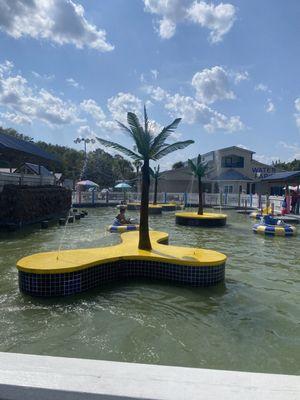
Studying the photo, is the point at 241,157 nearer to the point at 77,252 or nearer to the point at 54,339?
the point at 77,252

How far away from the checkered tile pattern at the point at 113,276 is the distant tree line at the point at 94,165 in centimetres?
6950

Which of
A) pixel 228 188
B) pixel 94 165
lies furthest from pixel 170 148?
pixel 94 165

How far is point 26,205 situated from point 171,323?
16136 mm

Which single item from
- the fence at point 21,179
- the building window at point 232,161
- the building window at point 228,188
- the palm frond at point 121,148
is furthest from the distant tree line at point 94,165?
the palm frond at point 121,148

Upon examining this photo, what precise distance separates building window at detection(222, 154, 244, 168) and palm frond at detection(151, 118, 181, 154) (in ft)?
146

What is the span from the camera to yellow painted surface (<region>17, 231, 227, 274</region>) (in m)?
7.85

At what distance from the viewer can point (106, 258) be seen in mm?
8828

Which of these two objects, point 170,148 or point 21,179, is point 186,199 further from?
point 170,148

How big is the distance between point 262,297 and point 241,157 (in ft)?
154

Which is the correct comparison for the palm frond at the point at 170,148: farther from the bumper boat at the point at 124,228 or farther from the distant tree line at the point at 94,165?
the distant tree line at the point at 94,165

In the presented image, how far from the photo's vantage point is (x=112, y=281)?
9.01 metres

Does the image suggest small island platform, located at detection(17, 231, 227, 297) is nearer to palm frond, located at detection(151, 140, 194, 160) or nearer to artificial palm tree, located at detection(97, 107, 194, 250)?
artificial palm tree, located at detection(97, 107, 194, 250)

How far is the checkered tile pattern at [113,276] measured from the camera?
7660 mm

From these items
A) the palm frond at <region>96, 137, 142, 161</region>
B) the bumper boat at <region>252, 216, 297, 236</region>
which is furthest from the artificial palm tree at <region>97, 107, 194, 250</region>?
the bumper boat at <region>252, 216, 297, 236</region>
